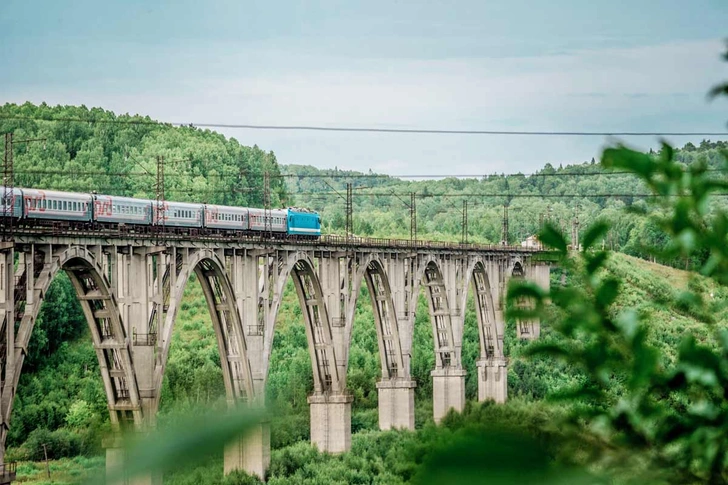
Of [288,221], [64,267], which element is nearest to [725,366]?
[64,267]

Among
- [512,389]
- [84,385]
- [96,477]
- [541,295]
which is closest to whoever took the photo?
[96,477]

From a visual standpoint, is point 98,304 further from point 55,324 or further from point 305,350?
point 305,350

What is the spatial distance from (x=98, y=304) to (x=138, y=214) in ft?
12.2

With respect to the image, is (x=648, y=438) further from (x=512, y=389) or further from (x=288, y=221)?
(x=512, y=389)

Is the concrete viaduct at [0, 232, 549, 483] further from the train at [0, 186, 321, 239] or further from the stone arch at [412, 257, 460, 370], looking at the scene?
the train at [0, 186, 321, 239]

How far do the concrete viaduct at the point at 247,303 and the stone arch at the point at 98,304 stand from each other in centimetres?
3

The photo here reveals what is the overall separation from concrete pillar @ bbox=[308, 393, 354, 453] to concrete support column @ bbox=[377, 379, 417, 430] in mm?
6749

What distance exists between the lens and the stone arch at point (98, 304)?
29625 mm

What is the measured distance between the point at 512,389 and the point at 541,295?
68655 millimetres

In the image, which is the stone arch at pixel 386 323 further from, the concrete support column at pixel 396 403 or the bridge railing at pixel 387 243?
the bridge railing at pixel 387 243

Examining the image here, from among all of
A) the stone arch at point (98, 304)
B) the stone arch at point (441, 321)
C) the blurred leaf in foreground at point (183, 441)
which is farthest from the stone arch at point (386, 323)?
the blurred leaf in foreground at point (183, 441)

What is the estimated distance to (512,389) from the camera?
7000 centimetres

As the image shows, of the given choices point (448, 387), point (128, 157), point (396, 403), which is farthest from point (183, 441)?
point (128, 157)

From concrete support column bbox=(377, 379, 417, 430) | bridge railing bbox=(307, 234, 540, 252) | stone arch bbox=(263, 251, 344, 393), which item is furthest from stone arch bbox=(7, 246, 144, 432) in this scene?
concrete support column bbox=(377, 379, 417, 430)
